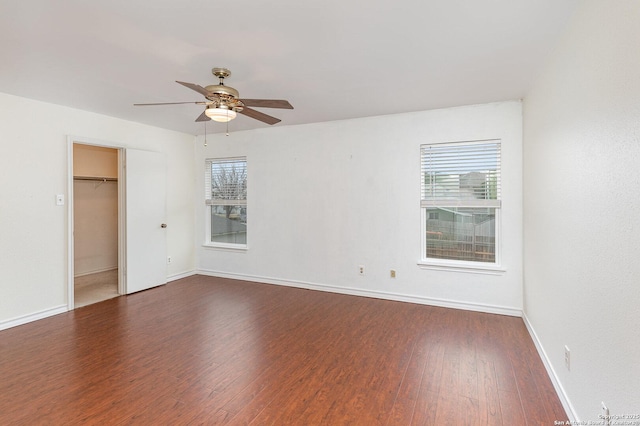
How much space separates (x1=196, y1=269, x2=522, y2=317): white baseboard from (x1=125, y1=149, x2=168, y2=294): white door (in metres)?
1.01

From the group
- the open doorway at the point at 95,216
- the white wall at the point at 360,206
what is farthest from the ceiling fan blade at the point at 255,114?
the open doorway at the point at 95,216

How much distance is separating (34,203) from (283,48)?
11.3 ft

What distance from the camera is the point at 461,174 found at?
386 cm

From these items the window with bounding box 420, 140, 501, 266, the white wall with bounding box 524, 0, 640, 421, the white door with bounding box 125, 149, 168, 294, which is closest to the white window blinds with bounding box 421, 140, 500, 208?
the window with bounding box 420, 140, 501, 266

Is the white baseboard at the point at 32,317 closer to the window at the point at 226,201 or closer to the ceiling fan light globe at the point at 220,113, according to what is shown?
the window at the point at 226,201

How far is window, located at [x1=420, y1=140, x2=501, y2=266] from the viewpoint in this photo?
12.2 feet

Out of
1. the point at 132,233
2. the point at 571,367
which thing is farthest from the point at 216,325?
the point at 571,367

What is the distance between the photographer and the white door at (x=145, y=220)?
448 cm

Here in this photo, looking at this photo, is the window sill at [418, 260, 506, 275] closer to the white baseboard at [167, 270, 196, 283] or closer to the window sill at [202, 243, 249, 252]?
the window sill at [202, 243, 249, 252]

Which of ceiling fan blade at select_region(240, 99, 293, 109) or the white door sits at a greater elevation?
ceiling fan blade at select_region(240, 99, 293, 109)

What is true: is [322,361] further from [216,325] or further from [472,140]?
[472,140]

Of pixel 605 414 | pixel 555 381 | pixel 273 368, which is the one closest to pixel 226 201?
pixel 273 368

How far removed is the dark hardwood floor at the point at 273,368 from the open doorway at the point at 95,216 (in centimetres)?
220

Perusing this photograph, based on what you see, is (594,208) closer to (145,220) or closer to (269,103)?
(269,103)
